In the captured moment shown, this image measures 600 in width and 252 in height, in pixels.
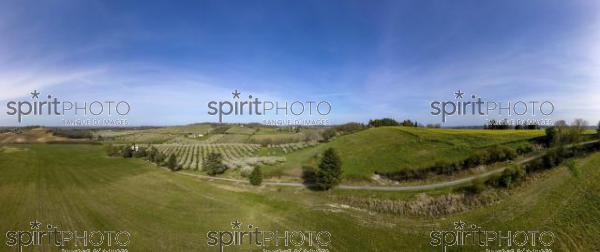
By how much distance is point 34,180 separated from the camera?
34594 millimetres

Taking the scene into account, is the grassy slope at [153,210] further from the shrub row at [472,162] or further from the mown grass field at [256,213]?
the shrub row at [472,162]

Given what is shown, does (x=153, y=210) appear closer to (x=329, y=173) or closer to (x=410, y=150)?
(x=329, y=173)

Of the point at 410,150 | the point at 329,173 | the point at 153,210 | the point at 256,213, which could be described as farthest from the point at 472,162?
the point at 153,210

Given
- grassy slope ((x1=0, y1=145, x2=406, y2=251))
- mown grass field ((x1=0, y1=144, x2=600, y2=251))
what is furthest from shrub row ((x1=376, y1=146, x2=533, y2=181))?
grassy slope ((x1=0, y1=145, x2=406, y2=251))

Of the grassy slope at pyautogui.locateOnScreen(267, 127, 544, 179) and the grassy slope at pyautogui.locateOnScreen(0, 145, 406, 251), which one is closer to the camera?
the grassy slope at pyautogui.locateOnScreen(0, 145, 406, 251)

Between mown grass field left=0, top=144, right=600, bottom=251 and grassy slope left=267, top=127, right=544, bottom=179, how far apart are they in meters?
11.1

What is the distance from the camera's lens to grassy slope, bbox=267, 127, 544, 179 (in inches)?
1705

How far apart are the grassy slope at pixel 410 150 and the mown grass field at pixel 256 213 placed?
11057 mm

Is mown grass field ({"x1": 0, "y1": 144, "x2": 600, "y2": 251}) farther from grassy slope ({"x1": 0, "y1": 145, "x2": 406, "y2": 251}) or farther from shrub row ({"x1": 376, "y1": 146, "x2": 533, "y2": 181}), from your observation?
shrub row ({"x1": 376, "y1": 146, "x2": 533, "y2": 181})

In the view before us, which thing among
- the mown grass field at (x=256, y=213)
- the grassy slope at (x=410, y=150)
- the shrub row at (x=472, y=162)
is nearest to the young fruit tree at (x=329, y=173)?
the mown grass field at (x=256, y=213)

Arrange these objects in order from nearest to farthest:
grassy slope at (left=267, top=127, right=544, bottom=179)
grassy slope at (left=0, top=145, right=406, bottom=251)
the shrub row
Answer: grassy slope at (left=0, top=145, right=406, bottom=251), the shrub row, grassy slope at (left=267, top=127, right=544, bottom=179)

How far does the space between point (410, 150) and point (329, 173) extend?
22662mm

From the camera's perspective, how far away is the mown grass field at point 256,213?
61.7ft

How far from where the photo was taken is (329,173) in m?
38.4
